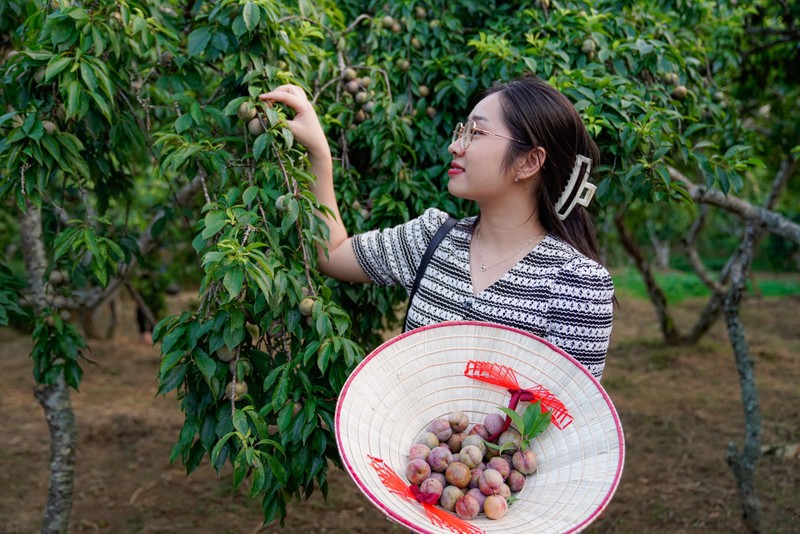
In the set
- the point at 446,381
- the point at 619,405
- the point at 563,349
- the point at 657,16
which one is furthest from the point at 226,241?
the point at 619,405

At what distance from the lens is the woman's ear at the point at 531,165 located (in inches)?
72.6

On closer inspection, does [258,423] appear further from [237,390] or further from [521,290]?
[521,290]

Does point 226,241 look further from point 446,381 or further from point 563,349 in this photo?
point 563,349

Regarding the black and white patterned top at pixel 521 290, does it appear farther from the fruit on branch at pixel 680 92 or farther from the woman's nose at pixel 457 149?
the fruit on branch at pixel 680 92

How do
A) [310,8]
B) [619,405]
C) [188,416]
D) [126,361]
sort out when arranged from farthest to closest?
[126,361], [619,405], [310,8], [188,416]

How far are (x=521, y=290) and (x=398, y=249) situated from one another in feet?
1.40

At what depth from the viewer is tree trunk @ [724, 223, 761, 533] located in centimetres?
358

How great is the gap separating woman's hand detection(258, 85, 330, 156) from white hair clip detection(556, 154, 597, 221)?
71 centimetres

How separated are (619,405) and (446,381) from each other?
461 cm

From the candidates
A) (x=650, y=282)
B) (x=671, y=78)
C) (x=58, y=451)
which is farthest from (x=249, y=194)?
(x=650, y=282)

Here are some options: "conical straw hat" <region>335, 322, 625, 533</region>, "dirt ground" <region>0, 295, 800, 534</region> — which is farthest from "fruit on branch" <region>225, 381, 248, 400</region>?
"dirt ground" <region>0, 295, 800, 534</region>

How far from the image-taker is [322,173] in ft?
6.97

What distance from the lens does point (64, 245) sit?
205 centimetres

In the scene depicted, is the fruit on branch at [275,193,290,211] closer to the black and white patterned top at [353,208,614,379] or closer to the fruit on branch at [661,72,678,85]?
the black and white patterned top at [353,208,614,379]
